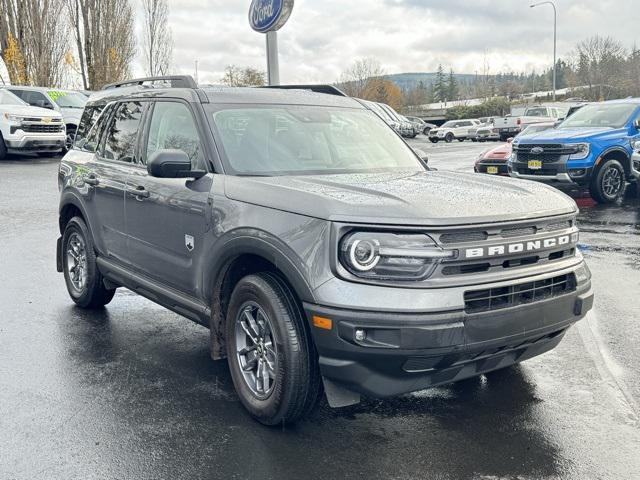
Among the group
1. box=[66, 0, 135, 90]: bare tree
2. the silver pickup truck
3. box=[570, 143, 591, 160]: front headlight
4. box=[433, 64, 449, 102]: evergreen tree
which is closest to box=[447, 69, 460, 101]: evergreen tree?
box=[433, 64, 449, 102]: evergreen tree

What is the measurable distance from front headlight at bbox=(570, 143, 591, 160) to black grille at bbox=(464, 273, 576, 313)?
887 cm

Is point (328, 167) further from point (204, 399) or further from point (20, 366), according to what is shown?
point (20, 366)

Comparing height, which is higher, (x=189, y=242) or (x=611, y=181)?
(x=189, y=242)

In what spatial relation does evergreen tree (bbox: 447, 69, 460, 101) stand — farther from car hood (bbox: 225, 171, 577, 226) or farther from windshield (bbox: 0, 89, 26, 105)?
car hood (bbox: 225, 171, 577, 226)

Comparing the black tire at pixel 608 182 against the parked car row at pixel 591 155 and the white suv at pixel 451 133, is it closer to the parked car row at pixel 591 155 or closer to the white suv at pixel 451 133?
the parked car row at pixel 591 155

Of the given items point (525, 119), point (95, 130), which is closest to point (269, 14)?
point (95, 130)

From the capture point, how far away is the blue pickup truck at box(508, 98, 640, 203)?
466 inches

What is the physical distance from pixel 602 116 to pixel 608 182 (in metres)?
1.66

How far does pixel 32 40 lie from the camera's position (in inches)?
1348

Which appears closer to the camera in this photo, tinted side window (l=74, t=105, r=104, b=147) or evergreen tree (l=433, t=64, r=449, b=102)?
tinted side window (l=74, t=105, r=104, b=147)

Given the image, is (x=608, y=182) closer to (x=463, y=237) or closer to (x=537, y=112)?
(x=463, y=237)

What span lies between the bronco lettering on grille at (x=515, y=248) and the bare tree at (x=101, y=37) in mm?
36983

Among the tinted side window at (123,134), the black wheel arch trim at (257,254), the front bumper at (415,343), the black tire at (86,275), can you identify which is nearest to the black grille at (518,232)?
the front bumper at (415,343)

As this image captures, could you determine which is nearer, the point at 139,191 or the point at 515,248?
the point at 515,248
